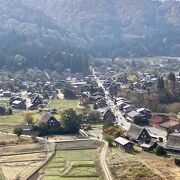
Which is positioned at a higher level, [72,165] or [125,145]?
[125,145]

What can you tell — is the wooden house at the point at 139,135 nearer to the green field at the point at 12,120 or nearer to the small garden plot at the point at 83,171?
the small garden plot at the point at 83,171

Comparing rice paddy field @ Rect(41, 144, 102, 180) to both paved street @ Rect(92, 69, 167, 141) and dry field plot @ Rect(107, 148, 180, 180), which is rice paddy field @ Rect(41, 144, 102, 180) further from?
paved street @ Rect(92, 69, 167, 141)

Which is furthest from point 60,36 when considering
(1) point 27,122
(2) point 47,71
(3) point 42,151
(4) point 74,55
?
(3) point 42,151

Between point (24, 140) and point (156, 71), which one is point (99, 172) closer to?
point (24, 140)

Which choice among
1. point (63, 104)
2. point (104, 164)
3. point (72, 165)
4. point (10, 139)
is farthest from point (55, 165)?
point (63, 104)

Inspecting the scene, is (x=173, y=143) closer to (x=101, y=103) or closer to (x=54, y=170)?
(x=54, y=170)
